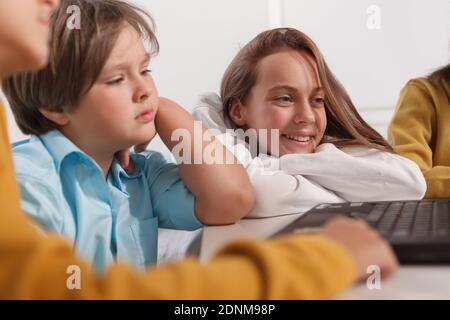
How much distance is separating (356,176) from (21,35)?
2.00 ft

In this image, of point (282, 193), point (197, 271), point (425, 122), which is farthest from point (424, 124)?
point (197, 271)

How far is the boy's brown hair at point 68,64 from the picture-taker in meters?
0.86

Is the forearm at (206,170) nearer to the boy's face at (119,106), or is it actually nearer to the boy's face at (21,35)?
the boy's face at (119,106)

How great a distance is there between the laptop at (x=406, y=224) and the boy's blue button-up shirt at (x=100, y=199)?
280 mm

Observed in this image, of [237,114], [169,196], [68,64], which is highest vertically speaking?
[68,64]

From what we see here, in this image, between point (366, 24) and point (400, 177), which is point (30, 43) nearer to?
point (400, 177)

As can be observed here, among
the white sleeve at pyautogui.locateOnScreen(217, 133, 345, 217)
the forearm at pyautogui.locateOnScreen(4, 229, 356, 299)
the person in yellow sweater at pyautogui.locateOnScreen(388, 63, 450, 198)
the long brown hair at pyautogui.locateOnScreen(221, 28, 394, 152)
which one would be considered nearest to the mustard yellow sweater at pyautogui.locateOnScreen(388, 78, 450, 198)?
the person in yellow sweater at pyautogui.locateOnScreen(388, 63, 450, 198)

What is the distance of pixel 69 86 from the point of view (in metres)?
0.86

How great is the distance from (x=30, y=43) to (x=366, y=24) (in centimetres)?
152

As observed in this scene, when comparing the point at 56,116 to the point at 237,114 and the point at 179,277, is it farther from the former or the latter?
the point at 179,277

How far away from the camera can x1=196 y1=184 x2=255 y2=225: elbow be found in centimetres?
86

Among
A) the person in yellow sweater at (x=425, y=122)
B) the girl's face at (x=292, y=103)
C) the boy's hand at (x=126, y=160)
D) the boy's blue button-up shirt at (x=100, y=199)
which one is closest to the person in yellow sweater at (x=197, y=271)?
the boy's blue button-up shirt at (x=100, y=199)

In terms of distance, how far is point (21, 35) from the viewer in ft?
1.77

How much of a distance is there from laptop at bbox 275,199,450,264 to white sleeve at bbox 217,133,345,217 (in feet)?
0.34
